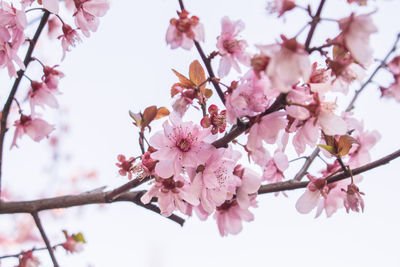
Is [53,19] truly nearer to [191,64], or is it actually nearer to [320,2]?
[191,64]

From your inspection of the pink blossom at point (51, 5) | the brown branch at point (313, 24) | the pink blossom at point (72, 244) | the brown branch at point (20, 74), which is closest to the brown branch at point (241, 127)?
the brown branch at point (313, 24)

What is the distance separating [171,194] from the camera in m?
1.06

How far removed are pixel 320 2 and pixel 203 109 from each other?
1.36 feet

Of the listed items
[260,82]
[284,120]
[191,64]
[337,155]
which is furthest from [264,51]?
[337,155]

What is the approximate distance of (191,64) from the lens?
1.01 m

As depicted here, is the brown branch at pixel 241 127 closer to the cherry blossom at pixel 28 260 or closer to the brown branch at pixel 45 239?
the brown branch at pixel 45 239

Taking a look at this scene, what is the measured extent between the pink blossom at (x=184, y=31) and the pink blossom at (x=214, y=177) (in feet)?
0.95

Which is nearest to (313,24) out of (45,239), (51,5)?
(51,5)

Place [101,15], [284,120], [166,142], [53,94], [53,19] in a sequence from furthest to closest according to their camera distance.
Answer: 1. [53,19]
2. [53,94]
3. [101,15]
4. [166,142]
5. [284,120]

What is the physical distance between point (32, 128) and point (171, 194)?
0.77 meters

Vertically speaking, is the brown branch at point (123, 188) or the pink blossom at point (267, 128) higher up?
the pink blossom at point (267, 128)

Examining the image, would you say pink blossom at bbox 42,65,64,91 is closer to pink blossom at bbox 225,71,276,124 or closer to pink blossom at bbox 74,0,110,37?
pink blossom at bbox 74,0,110,37

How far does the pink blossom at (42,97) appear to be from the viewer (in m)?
1.42

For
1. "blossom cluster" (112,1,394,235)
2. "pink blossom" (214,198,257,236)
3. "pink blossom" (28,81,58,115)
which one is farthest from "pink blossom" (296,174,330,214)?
"pink blossom" (28,81,58,115)
